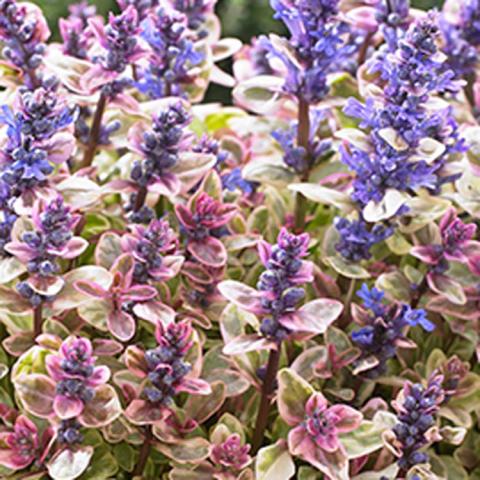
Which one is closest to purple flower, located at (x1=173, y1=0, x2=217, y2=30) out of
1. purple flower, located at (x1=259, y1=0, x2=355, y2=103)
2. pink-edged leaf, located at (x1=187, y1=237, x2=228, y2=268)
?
purple flower, located at (x1=259, y1=0, x2=355, y2=103)

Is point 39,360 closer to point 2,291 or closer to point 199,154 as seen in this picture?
point 2,291

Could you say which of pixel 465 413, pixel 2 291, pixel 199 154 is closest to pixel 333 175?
pixel 199 154

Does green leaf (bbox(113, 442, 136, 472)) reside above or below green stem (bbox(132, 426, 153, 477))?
below

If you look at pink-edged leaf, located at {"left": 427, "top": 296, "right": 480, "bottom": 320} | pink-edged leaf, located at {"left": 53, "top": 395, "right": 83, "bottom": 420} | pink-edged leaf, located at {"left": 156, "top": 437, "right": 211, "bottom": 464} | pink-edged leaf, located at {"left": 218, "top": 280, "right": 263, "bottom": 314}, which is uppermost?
pink-edged leaf, located at {"left": 218, "top": 280, "right": 263, "bottom": 314}

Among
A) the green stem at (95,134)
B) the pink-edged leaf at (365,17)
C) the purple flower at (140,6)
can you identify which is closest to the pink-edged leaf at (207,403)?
the green stem at (95,134)

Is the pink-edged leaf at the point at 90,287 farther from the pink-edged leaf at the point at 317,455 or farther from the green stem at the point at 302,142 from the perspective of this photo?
the green stem at the point at 302,142

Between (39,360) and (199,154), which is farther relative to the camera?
(199,154)

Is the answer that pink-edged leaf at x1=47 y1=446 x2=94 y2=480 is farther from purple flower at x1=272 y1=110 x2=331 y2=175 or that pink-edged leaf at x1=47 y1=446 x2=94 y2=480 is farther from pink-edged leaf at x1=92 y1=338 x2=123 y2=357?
purple flower at x1=272 y1=110 x2=331 y2=175
